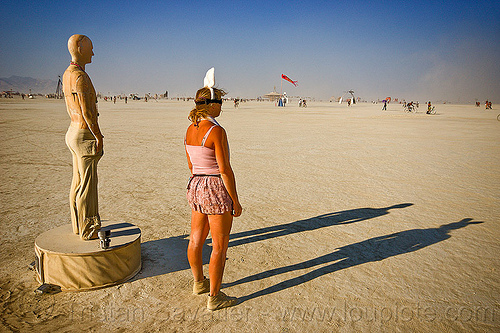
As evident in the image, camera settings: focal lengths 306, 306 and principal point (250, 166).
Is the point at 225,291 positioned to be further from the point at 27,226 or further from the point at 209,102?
the point at 27,226

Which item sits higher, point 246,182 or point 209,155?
point 209,155

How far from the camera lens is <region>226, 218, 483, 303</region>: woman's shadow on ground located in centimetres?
357

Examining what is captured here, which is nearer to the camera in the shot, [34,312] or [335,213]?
[34,312]

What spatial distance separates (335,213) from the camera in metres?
5.81

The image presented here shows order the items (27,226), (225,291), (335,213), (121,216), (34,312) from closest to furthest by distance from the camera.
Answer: (34,312) < (225,291) < (27,226) < (121,216) < (335,213)

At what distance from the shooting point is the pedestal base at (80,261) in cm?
305

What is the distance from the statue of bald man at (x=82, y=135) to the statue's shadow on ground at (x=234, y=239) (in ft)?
2.79

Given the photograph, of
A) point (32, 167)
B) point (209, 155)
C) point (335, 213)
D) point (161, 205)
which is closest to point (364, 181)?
point (335, 213)

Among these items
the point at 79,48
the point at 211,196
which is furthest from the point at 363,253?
the point at 79,48

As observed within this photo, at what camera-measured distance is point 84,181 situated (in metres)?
3.23

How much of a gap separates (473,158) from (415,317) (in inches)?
418

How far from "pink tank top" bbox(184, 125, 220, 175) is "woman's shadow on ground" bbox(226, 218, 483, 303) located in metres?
1.44

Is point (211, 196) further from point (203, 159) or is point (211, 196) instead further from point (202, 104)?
point (202, 104)

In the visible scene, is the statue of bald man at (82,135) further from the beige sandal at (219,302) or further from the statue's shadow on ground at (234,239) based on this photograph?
the beige sandal at (219,302)
